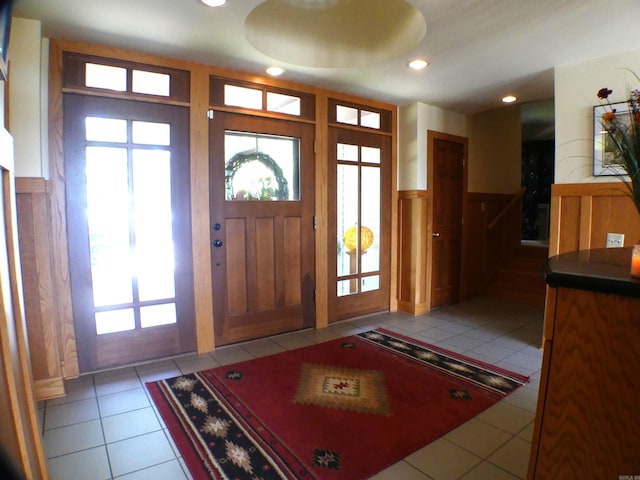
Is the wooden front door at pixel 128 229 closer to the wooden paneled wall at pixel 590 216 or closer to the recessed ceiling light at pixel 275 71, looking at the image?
the recessed ceiling light at pixel 275 71

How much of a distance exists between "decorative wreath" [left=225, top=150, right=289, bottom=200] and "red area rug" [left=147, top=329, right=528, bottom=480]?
1.45 metres

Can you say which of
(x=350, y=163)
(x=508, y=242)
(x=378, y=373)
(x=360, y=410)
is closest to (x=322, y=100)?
(x=350, y=163)

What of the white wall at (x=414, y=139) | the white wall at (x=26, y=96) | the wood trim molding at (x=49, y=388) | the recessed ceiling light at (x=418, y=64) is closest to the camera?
the white wall at (x=26, y=96)

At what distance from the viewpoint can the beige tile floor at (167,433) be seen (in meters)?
1.70

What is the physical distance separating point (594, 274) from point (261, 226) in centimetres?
262

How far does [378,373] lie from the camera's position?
2686 mm

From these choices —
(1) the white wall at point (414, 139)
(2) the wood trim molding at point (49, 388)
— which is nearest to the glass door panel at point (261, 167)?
(1) the white wall at point (414, 139)

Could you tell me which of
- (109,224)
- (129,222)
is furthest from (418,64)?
(109,224)

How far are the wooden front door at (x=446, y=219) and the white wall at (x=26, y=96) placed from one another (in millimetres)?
3680

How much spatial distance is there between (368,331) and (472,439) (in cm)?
173

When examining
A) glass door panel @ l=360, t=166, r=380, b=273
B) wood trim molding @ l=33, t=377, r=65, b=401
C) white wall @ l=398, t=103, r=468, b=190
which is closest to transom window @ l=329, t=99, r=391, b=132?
white wall @ l=398, t=103, r=468, b=190

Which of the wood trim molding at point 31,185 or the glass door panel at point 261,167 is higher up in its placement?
the glass door panel at point 261,167

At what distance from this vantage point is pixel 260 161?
329 centimetres

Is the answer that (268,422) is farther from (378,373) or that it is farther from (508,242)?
(508,242)
